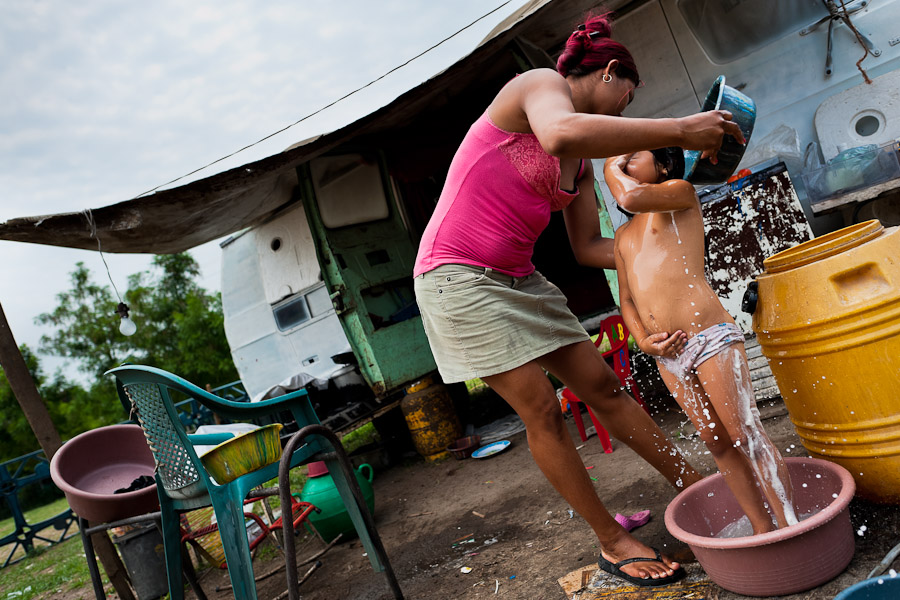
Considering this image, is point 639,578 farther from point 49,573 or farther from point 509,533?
point 49,573

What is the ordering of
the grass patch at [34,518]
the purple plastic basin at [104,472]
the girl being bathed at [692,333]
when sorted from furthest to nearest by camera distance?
the grass patch at [34,518]
the purple plastic basin at [104,472]
the girl being bathed at [692,333]

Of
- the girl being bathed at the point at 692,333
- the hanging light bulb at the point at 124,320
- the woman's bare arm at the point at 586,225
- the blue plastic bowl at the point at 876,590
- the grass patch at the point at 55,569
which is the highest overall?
the hanging light bulb at the point at 124,320

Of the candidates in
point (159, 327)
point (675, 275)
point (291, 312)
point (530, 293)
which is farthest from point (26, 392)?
point (159, 327)

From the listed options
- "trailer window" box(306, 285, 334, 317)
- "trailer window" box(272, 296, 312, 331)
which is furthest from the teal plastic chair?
"trailer window" box(272, 296, 312, 331)

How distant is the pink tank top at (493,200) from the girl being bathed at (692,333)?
0.82 feet

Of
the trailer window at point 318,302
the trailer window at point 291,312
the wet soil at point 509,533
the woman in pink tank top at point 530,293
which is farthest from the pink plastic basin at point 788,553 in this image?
the trailer window at point 291,312

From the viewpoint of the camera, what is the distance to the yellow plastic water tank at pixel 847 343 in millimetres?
1842

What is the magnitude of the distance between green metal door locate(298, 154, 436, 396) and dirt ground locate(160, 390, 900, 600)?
4.12ft

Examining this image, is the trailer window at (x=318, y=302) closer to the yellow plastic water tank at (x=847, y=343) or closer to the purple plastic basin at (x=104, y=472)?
the purple plastic basin at (x=104, y=472)

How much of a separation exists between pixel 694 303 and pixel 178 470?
2.02 metres

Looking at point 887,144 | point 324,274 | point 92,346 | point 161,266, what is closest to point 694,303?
point 887,144

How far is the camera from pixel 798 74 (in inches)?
173

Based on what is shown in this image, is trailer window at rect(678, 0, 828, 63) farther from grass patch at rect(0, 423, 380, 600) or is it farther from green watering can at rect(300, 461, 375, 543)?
grass patch at rect(0, 423, 380, 600)

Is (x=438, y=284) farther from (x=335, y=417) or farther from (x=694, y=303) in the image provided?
(x=335, y=417)
